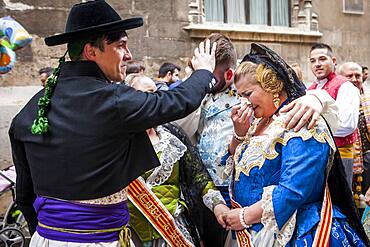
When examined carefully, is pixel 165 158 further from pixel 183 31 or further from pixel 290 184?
pixel 183 31

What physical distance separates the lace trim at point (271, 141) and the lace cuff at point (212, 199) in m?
0.28

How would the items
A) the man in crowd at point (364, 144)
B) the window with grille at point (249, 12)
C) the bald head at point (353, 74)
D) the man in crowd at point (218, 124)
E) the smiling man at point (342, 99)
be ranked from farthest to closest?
the window with grille at point (249, 12), the bald head at point (353, 74), the man in crowd at point (364, 144), the smiling man at point (342, 99), the man in crowd at point (218, 124)

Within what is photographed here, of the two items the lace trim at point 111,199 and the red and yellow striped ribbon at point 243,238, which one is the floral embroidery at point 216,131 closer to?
the red and yellow striped ribbon at point 243,238

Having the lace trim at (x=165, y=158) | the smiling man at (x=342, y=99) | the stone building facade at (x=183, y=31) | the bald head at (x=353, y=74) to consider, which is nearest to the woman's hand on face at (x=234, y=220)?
the lace trim at (x=165, y=158)

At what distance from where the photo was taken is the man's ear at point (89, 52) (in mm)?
2475

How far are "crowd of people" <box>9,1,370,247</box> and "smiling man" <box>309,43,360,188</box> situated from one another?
6.64 ft

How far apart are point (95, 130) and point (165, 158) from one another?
868 mm

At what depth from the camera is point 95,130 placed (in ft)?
7.68

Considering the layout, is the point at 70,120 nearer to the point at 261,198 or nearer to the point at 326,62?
the point at 261,198

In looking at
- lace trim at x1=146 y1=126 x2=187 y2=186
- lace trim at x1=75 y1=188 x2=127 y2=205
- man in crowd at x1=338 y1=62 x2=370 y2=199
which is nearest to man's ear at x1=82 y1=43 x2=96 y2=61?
lace trim at x1=75 y1=188 x2=127 y2=205

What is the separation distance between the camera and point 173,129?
3377 millimetres

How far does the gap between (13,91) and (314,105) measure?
523 centimetres

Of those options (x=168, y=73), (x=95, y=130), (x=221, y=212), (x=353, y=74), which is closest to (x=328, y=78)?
(x=353, y=74)

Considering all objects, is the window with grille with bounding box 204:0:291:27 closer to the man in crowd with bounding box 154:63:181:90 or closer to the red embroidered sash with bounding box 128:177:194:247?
the man in crowd with bounding box 154:63:181:90
